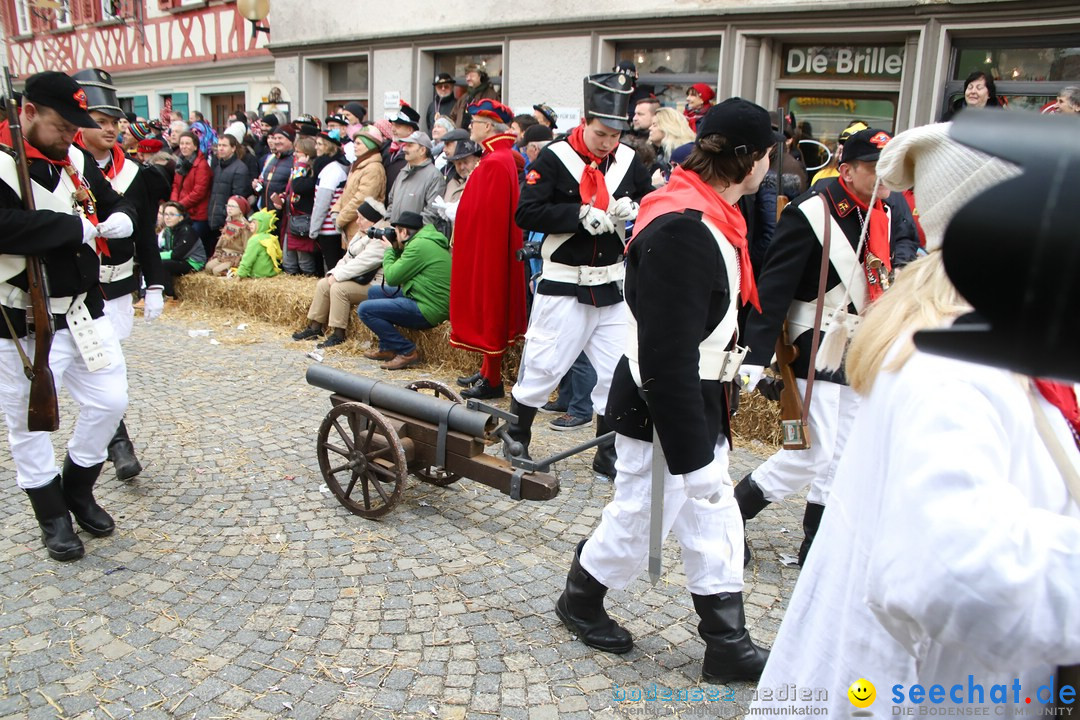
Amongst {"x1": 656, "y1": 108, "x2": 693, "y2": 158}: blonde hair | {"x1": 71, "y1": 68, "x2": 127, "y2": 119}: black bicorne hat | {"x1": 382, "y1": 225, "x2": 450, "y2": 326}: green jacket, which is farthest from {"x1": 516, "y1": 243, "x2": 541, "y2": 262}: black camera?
{"x1": 71, "y1": 68, "x2": 127, "y2": 119}: black bicorne hat

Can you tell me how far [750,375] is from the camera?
11.2 feet

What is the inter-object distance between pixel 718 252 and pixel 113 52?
21.3m

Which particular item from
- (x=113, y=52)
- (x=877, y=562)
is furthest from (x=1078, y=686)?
(x=113, y=52)

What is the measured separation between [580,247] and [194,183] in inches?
323

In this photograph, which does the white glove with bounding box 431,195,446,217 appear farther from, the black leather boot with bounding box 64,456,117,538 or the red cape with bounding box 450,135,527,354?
the black leather boot with bounding box 64,456,117,538

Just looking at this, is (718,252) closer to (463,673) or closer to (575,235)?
(463,673)

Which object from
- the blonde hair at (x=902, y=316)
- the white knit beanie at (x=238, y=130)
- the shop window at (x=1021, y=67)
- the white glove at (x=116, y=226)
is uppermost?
the shop window at (x=1021, y=67)

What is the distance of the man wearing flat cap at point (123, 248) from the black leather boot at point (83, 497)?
2.05 ft

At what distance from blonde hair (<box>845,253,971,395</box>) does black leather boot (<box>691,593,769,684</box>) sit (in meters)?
1.62

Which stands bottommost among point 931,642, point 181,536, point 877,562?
point 181,536

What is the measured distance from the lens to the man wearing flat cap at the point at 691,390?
100 inches

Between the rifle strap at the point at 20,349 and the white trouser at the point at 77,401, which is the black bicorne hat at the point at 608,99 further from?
the rifle strap at the point at 20,349

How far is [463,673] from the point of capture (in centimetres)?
300

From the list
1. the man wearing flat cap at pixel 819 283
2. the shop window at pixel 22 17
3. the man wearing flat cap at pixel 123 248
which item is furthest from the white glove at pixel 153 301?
the shop window at pixel 22 17
